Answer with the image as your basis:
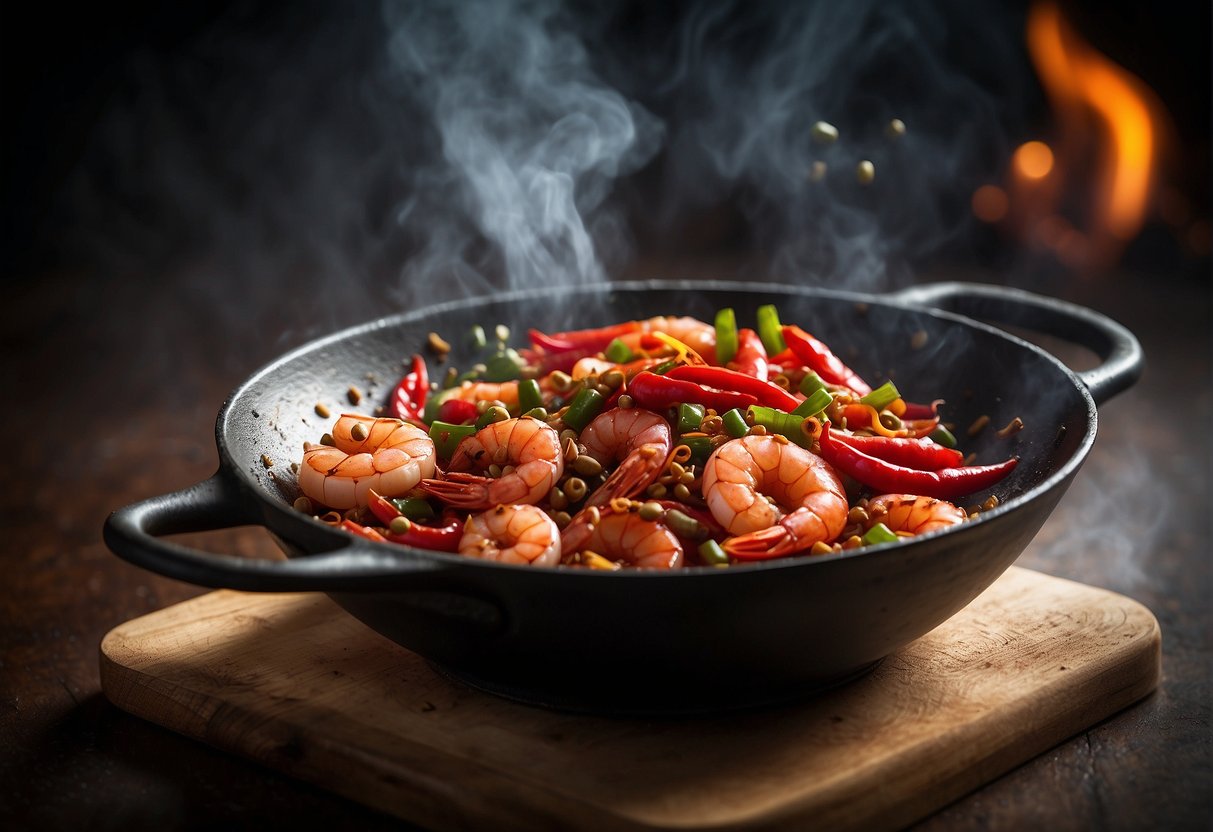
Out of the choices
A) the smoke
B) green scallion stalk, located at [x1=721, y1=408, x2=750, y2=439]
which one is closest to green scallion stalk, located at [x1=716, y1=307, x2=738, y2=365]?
green scallion stalk, located at [x1=721, y1=408, x2=750, y2=439]

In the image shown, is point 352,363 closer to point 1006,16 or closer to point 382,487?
point 382,487

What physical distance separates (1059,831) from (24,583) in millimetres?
2547

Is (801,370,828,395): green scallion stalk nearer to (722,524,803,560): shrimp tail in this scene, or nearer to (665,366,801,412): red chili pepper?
(665,366,801,412): red chili pepper

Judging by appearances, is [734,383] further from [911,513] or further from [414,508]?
[414,508]

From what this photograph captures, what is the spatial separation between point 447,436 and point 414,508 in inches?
10.5

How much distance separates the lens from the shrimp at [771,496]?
210cm

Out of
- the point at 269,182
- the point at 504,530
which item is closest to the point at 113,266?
the point at 269,182

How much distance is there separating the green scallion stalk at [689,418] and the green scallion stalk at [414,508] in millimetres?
543

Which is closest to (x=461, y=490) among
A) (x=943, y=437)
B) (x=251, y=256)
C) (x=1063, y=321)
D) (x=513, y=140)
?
(x=943, y=437)

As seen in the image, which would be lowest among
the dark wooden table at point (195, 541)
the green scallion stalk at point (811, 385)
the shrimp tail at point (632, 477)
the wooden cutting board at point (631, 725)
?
the dark wooden table at point (195, 541)

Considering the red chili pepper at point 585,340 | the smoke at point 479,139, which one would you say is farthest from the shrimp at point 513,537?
the smoke at point 479,139

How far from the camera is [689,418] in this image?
97.1 inches

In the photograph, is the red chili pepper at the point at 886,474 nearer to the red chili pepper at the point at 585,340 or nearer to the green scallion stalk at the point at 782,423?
the green scallion stalk at the point at 782,423

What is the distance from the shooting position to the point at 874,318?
3227 millimetres
